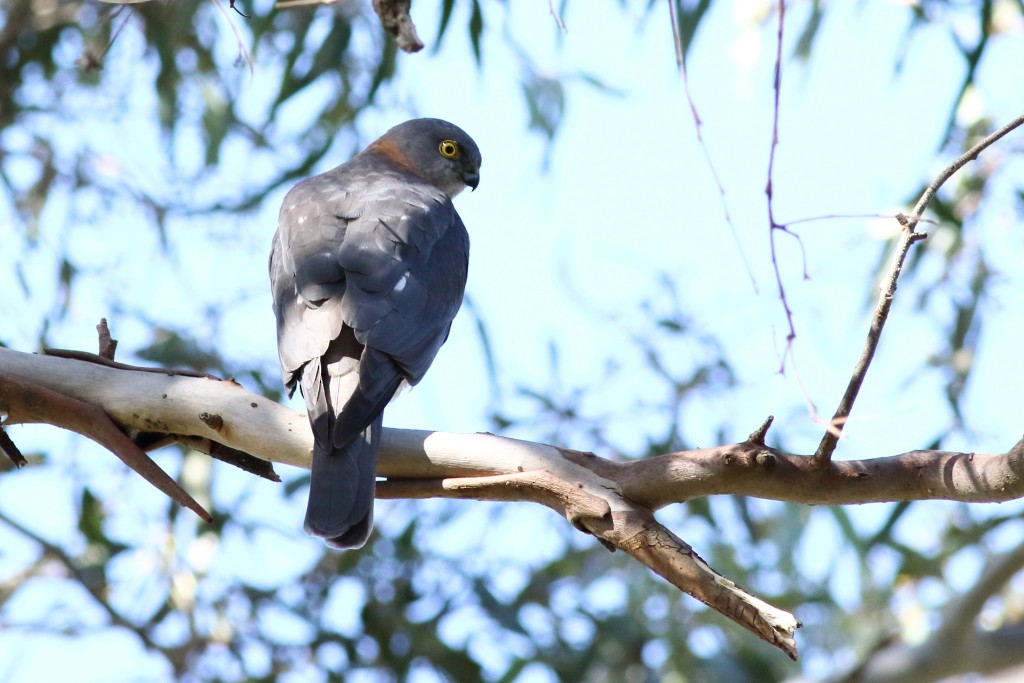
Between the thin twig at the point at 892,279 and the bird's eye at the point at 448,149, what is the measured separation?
3.01 m

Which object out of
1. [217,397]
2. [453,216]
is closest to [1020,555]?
[453,216]

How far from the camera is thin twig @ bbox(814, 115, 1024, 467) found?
6.38ft

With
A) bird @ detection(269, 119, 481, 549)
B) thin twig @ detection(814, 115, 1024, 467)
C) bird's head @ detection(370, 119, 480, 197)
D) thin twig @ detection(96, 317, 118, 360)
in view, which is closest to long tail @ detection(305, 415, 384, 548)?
bird @ detection(269, 119, 481, 549)

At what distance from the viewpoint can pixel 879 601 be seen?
228 inches

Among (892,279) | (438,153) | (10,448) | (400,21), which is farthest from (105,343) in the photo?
(438,153)

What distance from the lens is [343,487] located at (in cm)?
257

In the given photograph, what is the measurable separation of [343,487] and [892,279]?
1219 mm

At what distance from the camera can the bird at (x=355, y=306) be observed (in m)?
2.60

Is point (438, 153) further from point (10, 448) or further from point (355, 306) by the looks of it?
point (10, 448)

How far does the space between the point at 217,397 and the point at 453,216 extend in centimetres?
153

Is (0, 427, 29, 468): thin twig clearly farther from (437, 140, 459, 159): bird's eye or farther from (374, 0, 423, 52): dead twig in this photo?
(437, 140, 459, 159): bird's eye

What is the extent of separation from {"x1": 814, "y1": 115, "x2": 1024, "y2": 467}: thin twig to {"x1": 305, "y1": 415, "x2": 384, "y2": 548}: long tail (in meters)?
0.99

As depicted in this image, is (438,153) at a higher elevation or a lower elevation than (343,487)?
higher

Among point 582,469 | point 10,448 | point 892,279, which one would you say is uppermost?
point 892,279
